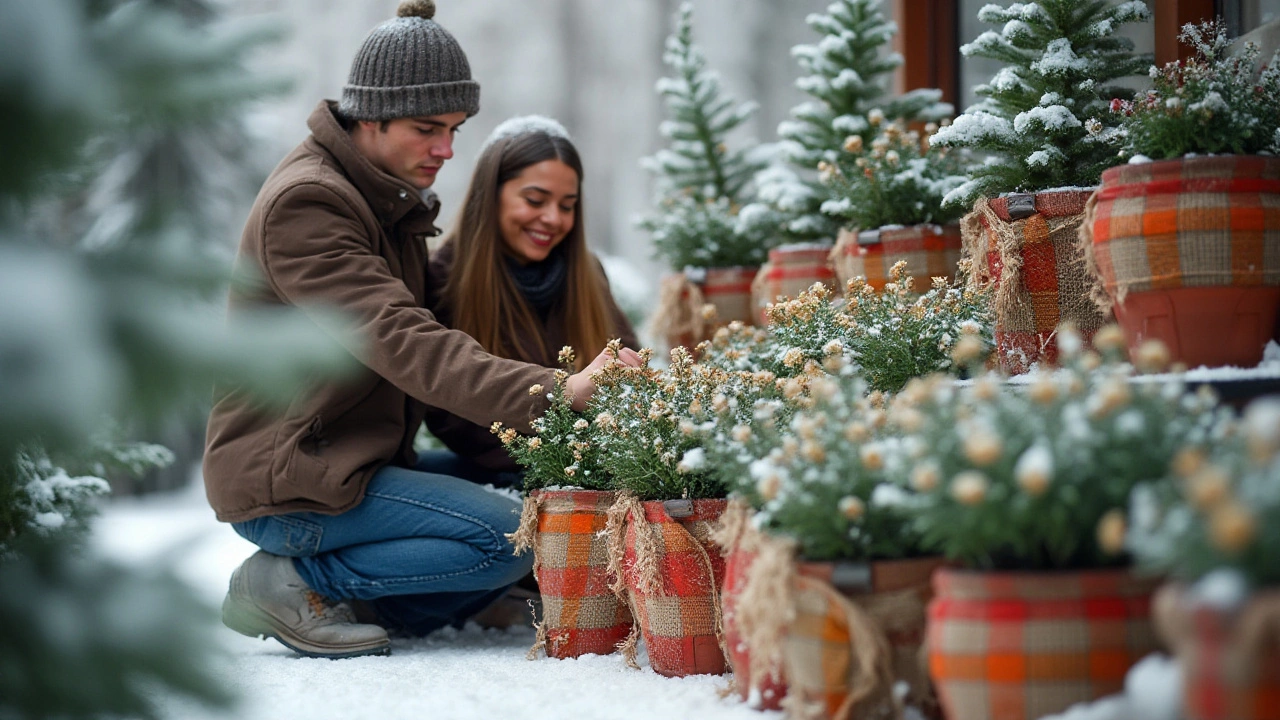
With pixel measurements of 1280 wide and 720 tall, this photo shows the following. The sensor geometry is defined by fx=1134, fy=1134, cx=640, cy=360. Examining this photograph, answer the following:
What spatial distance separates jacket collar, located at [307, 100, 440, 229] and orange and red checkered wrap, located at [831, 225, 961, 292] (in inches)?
44.9

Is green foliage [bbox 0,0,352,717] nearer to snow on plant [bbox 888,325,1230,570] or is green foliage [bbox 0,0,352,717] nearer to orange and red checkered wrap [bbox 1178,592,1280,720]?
snow on plant [bbox 888,325,1230,570]

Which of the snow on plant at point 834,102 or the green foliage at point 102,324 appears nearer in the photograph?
the green foliage at point 102,324

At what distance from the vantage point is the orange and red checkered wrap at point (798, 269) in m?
3.40

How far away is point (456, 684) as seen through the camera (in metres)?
2.26

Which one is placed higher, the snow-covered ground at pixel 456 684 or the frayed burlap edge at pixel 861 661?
the frayed burlap edge at pixel 861 661

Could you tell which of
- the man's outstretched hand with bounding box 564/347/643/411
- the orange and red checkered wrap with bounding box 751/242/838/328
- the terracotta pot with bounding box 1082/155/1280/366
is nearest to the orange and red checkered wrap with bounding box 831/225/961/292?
the orange and red checkered wrap with bounding box 751/242/838/328

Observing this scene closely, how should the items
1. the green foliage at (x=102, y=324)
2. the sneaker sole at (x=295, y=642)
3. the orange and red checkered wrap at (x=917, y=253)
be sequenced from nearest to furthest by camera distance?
the green foliage at (x=102, y=324) → the sneaker sole at (x=295, y=642) → the orange and red checkered wrap at (x=917, y=253)

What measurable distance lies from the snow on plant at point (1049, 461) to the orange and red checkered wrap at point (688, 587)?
802mm

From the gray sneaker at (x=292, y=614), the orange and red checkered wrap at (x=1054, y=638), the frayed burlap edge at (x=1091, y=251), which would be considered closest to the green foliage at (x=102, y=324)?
the orange and red checkered wrap at (x=1054, y=638)

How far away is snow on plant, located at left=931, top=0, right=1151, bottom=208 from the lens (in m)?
2.35

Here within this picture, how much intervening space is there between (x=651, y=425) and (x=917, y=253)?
3.35 feet

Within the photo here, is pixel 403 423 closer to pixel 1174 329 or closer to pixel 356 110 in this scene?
pixel 356 110

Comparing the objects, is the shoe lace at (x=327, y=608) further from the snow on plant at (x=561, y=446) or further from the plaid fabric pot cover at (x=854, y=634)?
the plaid fabric pot cover at (x=854, y=634)

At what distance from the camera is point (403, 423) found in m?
2.83
